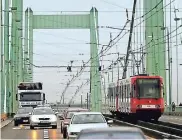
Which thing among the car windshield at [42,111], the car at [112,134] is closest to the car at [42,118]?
the car windshield at [42,111]

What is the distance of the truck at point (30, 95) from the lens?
62250mm

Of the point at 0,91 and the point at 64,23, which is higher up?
the point at 64,23

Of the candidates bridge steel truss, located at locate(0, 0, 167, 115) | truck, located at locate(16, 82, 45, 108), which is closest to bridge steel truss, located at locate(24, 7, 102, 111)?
bridge steel truss, located at locate(0, 0, 167, 115)

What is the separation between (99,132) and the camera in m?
11.5

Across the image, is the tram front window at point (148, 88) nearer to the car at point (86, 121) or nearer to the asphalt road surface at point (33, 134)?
the asphalt road surface at point (33, 134)

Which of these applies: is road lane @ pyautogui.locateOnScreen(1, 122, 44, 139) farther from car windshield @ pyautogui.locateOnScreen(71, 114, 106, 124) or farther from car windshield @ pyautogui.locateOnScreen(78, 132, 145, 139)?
car windshield @ pyautogui.locateOnScreen(78, 132, 145, 139)

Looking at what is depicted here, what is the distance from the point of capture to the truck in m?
62.2

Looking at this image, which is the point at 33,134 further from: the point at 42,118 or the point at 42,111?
the point at 42,111

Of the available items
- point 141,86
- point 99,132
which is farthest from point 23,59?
point 99,132

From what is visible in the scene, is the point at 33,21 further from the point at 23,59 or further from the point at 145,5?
the point at 145,5

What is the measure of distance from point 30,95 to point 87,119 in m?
39.9

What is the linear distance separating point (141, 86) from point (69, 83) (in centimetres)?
8436

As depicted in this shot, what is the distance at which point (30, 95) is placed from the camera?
62.9 m

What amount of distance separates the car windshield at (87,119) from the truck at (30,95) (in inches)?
1524
